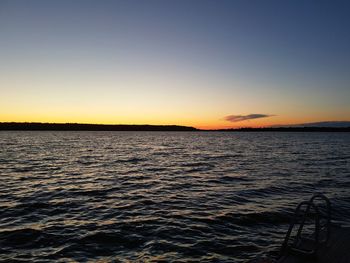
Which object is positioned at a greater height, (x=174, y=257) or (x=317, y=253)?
(x=317, y=253)

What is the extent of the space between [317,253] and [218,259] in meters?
3.38

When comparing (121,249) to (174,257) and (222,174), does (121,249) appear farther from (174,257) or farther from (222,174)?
(222,174)

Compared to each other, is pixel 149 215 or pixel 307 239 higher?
pixel 307 239

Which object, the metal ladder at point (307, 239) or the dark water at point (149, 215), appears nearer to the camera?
the metal ladder at point (307, 239)

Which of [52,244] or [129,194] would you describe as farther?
[129,194]

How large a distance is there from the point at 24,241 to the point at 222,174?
2129 centimetres

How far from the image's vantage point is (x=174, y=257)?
10.2 metres

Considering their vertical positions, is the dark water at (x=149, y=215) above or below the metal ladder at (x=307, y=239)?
below

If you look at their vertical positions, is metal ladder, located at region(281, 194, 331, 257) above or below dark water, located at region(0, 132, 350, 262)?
above

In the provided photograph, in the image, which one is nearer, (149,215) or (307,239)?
(307,239)

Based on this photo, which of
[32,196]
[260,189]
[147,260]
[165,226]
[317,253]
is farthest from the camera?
[260,189]

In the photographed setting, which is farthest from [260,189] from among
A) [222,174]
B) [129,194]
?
[129,194]

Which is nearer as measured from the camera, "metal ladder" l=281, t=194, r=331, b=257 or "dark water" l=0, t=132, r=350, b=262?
"metal ladder" l=281, t=194, r=331, b=257

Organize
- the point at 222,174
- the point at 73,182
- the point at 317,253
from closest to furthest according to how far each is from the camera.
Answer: the point at 317,253 → the point at 73,182 → the point at 222,174
